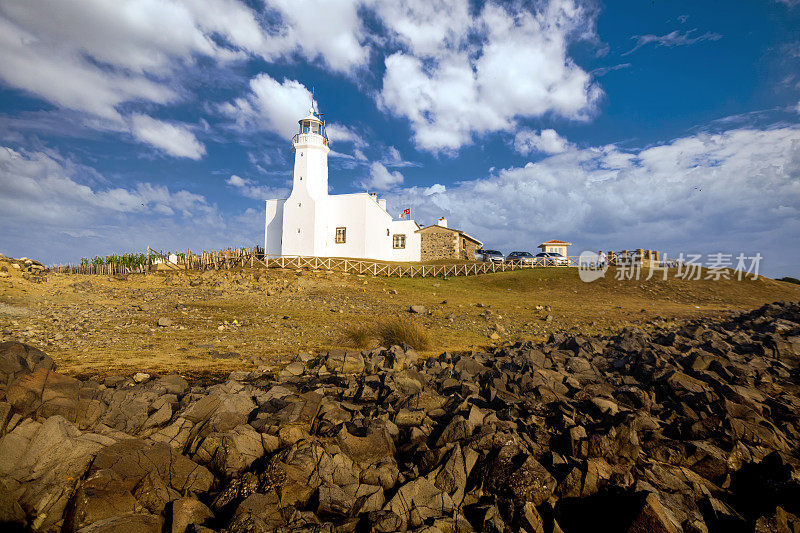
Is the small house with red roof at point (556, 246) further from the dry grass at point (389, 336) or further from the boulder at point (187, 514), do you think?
the boulder at point (187, 514)

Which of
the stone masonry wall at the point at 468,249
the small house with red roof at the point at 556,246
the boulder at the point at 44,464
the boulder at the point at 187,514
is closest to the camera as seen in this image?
the boulder at the point at 187,514

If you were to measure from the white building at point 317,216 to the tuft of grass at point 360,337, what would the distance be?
24.4 meters

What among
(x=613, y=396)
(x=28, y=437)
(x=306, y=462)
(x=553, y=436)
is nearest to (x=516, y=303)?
(x=613, y=396)

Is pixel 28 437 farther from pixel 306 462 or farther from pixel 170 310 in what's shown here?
pixel 170 310

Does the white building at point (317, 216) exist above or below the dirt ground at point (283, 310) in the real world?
above

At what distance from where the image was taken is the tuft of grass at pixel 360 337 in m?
13.3

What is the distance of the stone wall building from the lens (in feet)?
155

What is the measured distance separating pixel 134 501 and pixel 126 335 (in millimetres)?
11276

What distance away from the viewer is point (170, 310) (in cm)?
1741

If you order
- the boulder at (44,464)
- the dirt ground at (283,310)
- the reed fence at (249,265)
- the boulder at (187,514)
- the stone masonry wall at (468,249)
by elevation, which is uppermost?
the stone masonry wall at (468,249)

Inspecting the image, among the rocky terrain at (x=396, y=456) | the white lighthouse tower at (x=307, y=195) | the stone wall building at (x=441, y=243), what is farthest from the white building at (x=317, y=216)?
the rocky terrain at (x=396, y=456)

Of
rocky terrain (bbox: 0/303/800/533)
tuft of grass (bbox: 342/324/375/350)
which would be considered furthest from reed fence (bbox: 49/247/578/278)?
rocky terrain (bbox: 0/303/800/533)

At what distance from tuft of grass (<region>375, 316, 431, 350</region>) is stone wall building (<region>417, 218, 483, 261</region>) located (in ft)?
110

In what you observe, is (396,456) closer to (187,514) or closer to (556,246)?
(187,514)
